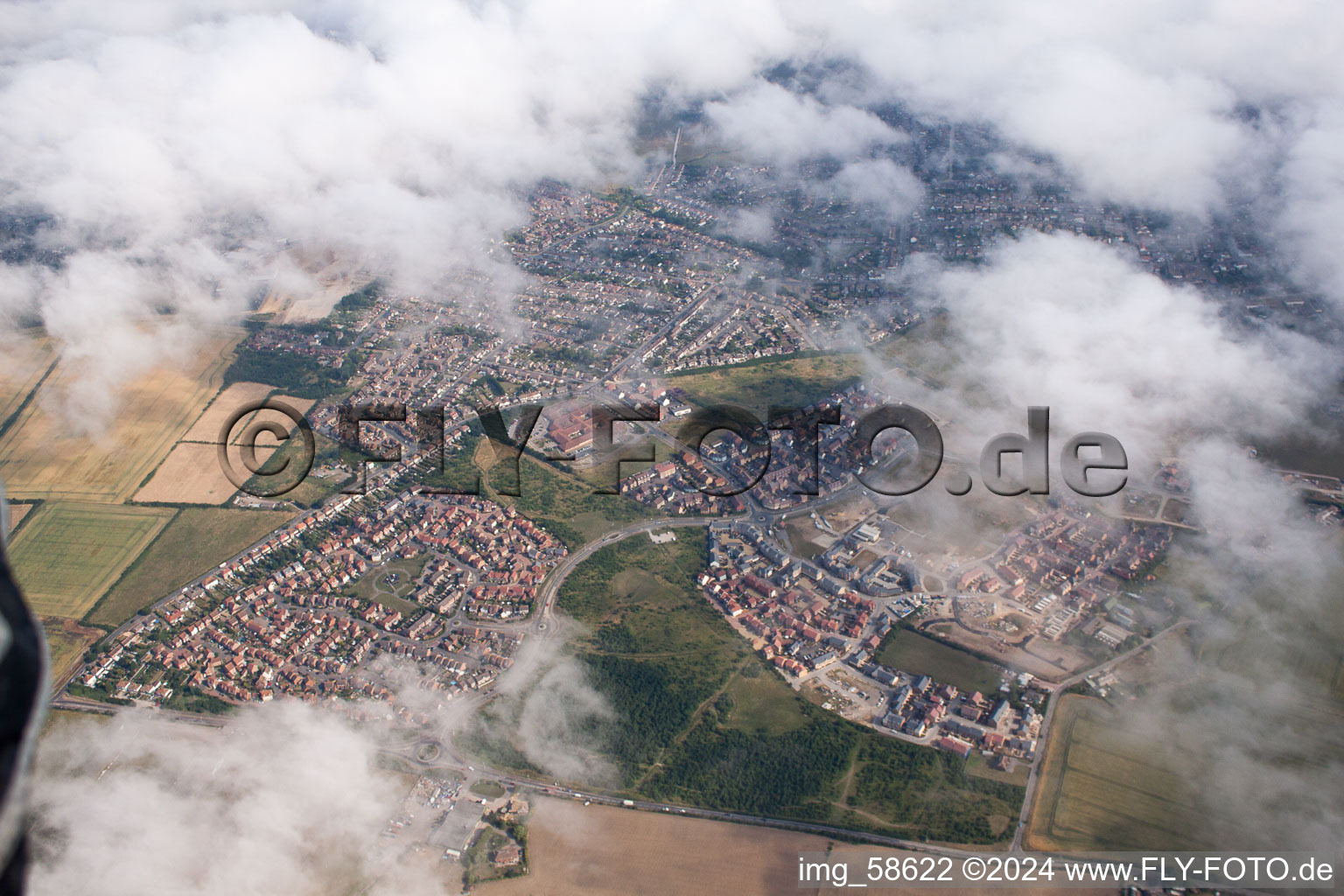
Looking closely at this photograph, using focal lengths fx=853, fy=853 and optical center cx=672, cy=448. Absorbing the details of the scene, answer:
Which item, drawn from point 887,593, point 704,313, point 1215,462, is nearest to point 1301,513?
point 1215,462

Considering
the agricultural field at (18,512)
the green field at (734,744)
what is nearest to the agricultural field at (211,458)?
the agricultural field at (18,512)

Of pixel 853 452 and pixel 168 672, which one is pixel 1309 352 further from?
pixel 168 672

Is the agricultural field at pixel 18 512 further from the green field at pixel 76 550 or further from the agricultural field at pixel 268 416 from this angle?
the agricultural field at pixel 268 416

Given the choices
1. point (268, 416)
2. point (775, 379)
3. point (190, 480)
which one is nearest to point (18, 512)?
point (190, 480)

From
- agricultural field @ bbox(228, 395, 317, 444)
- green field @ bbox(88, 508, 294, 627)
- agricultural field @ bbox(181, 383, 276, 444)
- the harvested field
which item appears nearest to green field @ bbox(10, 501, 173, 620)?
green field @ bbox(88, 508, 294, 627)

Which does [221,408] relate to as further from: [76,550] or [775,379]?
[775,379]

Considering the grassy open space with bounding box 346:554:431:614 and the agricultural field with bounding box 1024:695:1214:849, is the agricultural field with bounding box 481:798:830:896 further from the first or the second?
the grassy open space with bounding box 346:554:431:614
